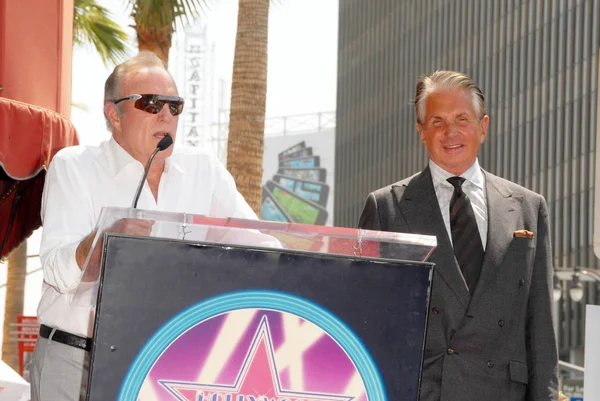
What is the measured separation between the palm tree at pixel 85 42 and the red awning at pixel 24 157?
38.0 ft

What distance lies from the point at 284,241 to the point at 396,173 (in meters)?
62.6

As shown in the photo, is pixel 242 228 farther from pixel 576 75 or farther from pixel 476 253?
pixel 576 75

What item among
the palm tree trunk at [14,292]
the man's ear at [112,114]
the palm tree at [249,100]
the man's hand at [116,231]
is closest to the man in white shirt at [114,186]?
the man's ear at [112,114]

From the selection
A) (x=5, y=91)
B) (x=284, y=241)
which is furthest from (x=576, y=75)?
(x=284, y=241)

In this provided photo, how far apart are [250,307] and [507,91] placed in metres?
50.8

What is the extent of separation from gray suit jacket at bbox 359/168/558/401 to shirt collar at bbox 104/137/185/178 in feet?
3.24

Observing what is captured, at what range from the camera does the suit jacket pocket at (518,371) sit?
371 centimetres

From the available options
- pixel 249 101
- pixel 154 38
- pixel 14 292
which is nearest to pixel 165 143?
pixel 249 101

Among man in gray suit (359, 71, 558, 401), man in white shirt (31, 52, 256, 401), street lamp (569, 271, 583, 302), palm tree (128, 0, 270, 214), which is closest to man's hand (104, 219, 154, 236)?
man in white shirt (31, 52, 256, 401)

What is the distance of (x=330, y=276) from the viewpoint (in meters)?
2.33

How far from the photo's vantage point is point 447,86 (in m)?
4.04

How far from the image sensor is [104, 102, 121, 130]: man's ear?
3.55 meters

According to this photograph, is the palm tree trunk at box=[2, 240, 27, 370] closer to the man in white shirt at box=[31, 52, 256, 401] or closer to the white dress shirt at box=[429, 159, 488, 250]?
the white dress shirt at box=[429, 159, 488, 250]

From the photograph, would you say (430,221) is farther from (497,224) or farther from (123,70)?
(123,70)
